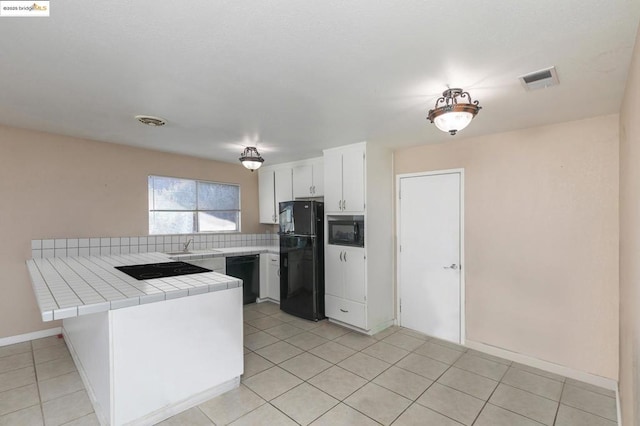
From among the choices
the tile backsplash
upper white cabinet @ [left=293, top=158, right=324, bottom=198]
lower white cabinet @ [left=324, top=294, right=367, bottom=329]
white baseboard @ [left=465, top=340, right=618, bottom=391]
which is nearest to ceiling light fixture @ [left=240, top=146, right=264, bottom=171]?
upper white cabinet @ [left=293, top=158, right=324, bottom=198]

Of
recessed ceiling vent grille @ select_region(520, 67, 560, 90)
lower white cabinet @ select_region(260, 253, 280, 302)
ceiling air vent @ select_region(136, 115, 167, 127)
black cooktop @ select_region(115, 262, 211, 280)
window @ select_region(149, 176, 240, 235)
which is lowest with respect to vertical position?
lower white cabinet @ select_region(260, 253, 280, 302)

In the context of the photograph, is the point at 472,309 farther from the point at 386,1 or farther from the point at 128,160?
the point at 128,160

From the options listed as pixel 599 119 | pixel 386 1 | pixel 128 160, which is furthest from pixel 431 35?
pixel 128 160

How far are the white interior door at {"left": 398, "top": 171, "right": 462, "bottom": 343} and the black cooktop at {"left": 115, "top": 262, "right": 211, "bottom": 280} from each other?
2.51m

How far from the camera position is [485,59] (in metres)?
1.69

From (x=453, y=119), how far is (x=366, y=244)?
6.64 ft

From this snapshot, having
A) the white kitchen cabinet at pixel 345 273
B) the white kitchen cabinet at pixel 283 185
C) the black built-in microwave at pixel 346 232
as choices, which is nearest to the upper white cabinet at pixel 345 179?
the black built-in microwave at pixel 346 232

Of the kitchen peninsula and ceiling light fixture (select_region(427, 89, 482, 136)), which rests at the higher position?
ceiling light fixture (select_region(427, 89, 482, 136))

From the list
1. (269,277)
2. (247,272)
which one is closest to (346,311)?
(269,277)

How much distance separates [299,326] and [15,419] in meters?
2.64

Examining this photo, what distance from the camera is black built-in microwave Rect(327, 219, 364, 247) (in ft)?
12.3

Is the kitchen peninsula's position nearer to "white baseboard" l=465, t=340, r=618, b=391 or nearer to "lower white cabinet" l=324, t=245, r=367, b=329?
"lower white cabinet" l=324, t=245, r=367, b=329

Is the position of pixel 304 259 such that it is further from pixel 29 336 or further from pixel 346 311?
pixel 29 336

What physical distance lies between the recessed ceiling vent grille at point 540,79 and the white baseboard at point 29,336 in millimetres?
5230
